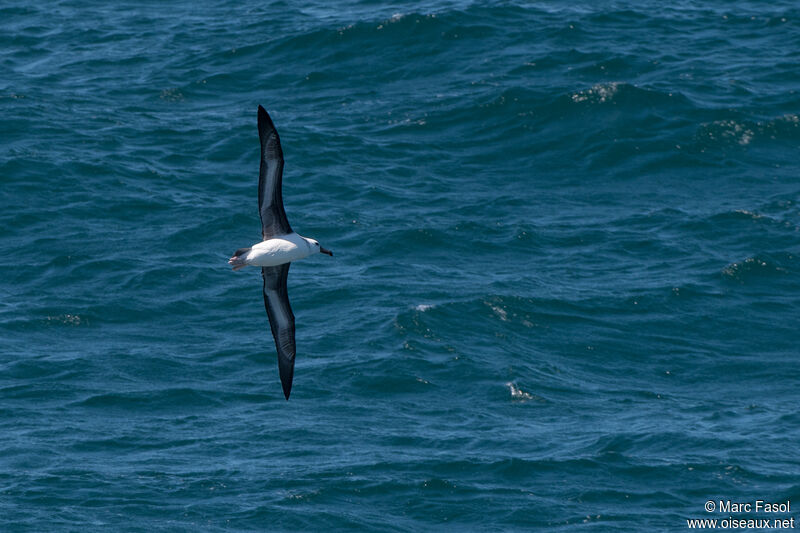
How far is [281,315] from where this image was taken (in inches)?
1459

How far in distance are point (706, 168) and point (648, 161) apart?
2.40 metres

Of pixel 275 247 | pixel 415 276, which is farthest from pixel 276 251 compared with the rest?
pixel 415 276

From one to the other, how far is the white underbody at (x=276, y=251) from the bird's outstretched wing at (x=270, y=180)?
0.26 metres

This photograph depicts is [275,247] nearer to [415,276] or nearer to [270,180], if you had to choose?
[270,180]

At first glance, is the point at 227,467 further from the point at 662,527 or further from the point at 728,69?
the point at 728,69

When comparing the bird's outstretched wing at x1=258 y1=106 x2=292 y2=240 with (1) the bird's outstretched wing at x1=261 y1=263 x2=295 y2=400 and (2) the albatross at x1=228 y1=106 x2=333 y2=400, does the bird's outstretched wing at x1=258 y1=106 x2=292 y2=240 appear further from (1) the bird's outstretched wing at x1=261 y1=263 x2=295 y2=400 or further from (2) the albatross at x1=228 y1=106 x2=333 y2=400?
(1) the bird's outstretched wing at x1=261 y1=263 x2=295 y2=400

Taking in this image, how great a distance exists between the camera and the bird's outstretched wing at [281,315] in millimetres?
36625

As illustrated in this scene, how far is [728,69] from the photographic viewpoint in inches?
2899

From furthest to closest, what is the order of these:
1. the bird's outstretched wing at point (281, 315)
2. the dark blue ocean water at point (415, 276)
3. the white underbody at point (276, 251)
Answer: the dark blue ocean water at point (415, 276), the bird's outstretched wing at point (281, 315), the white underbody at point (276, 251)

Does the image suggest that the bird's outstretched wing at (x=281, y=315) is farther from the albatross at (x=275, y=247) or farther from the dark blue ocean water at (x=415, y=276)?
the dark blue ocean water at (x=415, y=276)

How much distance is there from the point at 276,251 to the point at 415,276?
Answer: 2745 cm

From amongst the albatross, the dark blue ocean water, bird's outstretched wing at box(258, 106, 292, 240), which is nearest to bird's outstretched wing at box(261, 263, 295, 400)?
the albatross

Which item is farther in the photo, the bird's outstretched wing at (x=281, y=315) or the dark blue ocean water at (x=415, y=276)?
the dark blue ocean water at (x=415, y=276)

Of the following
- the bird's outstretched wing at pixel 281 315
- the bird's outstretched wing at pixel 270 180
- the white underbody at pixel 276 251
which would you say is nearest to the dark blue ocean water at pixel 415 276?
the bird's outstretched wing at pixel 281 315
